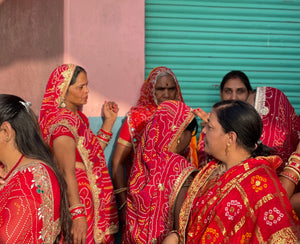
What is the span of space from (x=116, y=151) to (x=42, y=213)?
1930 mm

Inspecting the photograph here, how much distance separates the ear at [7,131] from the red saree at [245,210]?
1.09m

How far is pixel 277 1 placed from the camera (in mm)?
4949

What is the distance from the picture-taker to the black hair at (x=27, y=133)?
8.02 feet

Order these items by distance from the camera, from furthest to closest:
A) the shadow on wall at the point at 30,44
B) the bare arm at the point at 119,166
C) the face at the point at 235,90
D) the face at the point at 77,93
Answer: the shadow on wall at the point at 30,44 → the face at the point at 235,90 → the bare arm at the point at 119,166 → the face at the point at 77,93

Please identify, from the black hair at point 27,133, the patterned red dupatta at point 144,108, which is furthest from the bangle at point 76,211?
the patterned red dupatta at point 144,108

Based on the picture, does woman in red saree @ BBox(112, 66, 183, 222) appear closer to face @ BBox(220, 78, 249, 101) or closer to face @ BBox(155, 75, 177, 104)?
face @ BBox(155, 75, 177, 104)

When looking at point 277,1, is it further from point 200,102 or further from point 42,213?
point 42,213

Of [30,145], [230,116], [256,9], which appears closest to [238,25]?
[256,9]

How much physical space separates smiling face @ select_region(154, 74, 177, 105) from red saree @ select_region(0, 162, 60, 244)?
6.82 ft

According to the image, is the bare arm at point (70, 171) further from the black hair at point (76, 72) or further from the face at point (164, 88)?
the face at point (164, 88)

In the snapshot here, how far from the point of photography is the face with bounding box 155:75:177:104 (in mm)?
4371

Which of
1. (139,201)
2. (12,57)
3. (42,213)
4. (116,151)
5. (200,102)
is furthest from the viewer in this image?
(12,57)

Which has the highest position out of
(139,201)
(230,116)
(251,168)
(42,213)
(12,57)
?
(12,57)

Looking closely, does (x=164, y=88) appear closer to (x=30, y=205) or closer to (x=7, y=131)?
(x=7, y=131)
